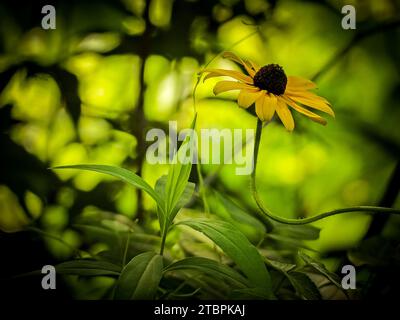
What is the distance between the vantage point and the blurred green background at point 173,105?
67 cm

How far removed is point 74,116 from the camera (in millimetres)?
686

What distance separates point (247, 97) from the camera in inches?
20.2

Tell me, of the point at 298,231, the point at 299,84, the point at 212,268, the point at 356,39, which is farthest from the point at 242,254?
the point at 356,39

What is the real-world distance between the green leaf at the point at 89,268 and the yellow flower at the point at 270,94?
0.28m

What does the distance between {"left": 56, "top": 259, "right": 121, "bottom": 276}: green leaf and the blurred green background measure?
0.51ft

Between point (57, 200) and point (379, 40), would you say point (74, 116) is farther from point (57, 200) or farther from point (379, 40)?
point (379, 40)

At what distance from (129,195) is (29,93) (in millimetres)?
253

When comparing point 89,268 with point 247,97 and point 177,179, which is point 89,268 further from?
point 247,97

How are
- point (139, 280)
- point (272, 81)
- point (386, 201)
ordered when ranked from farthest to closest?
point (386, 201) < point (272, 81) < point (139, 280)

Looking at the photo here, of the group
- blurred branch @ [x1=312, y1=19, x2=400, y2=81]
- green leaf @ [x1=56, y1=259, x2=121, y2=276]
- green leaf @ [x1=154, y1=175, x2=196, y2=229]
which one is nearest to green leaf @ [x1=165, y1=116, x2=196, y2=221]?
green leaf @ [x1=154, y1=175, x2=196, y2=229]

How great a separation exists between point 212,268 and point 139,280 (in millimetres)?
102

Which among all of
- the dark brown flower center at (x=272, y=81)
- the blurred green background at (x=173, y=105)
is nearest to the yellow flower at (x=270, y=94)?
the dark brown flower center at (x=272, y=81)

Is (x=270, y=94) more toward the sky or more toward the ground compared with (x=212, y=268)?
more toward the sky

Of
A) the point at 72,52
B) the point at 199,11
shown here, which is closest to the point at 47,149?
the point at 72,52
